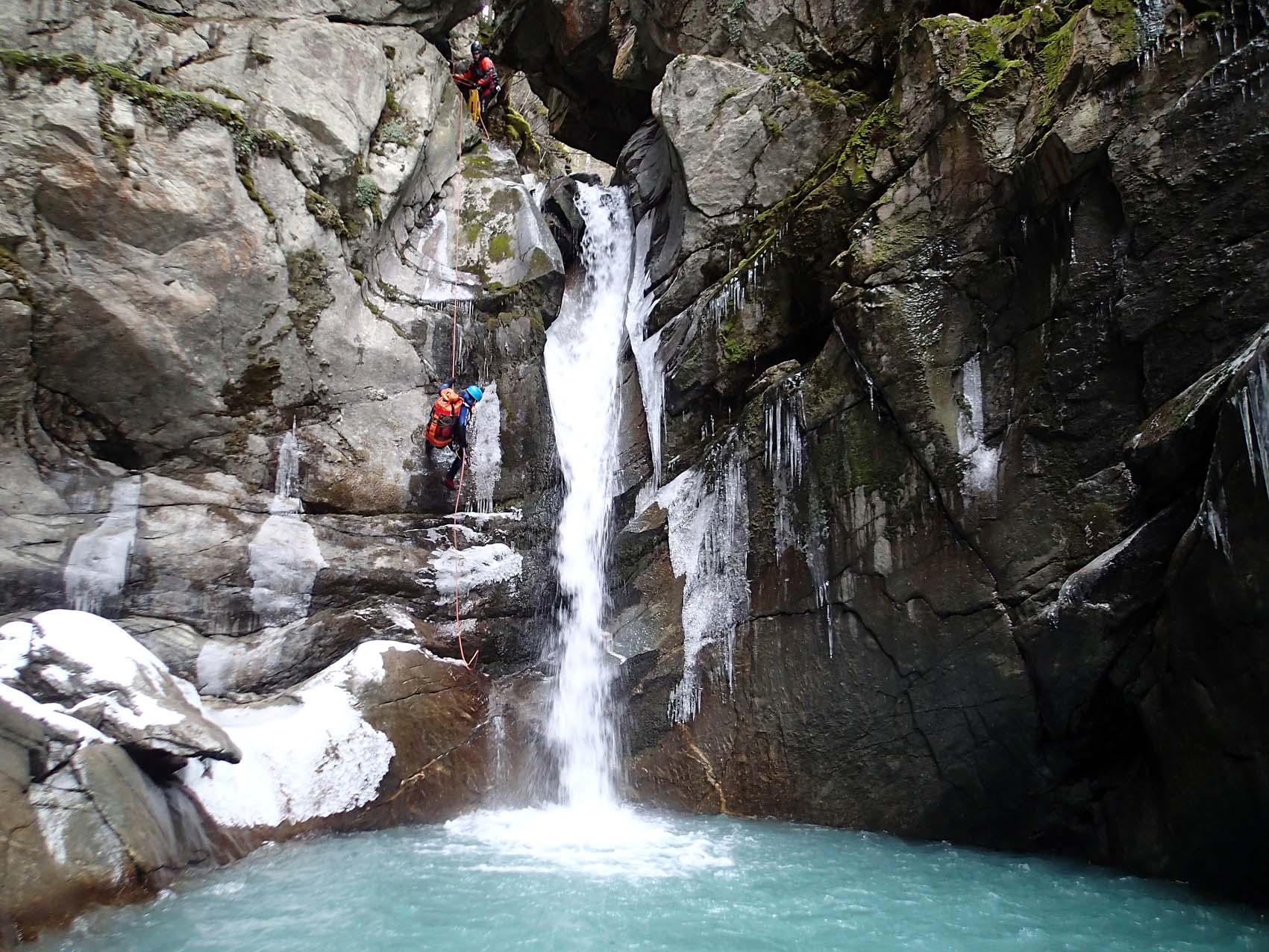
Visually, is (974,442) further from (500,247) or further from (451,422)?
(500,247)

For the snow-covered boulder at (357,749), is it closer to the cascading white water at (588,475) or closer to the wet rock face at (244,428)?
the wet rock face at (244,428)

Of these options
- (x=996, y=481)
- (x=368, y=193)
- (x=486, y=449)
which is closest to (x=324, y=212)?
(x=368, y=193)

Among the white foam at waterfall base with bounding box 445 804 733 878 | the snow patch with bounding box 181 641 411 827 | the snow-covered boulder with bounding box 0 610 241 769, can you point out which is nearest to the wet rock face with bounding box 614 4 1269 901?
the white foam at waterfall base with bounding box 445 804 733 878

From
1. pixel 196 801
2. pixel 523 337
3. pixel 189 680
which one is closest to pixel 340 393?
pixel 523 337

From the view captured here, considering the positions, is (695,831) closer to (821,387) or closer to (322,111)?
(821,387)

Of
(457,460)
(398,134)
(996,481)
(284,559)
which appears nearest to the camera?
(996,481)

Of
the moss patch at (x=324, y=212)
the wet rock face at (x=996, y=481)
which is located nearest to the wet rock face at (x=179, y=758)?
the wet rock face at (x=996, y=481)

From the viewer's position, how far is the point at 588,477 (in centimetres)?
1216

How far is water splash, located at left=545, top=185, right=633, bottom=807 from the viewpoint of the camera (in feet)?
33.2

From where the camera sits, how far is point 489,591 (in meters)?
10.9

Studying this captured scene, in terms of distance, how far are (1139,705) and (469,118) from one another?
13911 millimetres

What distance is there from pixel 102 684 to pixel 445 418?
5211 mm

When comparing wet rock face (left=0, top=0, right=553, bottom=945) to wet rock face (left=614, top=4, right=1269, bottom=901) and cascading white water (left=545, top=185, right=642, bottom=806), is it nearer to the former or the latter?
cascading white water (left=545, top=185, right=642, bottom=806)

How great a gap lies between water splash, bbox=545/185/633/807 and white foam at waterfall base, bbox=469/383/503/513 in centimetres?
100
